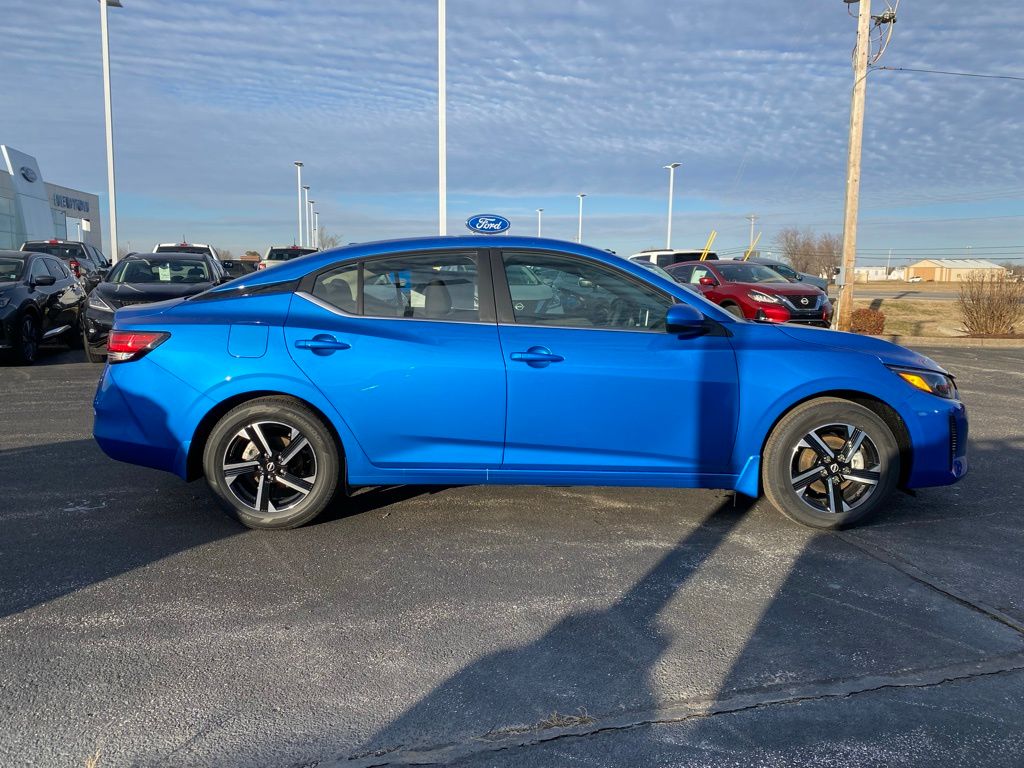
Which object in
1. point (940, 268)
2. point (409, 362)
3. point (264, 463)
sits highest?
point (940, 268)

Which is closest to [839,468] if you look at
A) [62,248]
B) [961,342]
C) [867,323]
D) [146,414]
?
[146,414]

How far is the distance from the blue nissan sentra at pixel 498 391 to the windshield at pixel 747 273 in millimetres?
12104

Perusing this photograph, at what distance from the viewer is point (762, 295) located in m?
15.2

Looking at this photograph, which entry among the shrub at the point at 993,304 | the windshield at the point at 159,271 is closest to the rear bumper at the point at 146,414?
the windshield at the point at 159,271

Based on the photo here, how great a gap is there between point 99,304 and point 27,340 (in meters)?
1.26

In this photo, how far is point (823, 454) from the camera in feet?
14.8

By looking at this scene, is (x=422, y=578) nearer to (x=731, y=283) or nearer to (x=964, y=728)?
(x=964, y=728)

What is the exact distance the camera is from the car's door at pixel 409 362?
428 cm

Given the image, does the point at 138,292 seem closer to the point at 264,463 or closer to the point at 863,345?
the point at 264,463

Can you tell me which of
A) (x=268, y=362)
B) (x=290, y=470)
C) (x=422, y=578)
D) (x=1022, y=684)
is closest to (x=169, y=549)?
(x=290, y=470)

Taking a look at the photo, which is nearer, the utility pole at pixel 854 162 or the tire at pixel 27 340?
the tire at pixel 27 340

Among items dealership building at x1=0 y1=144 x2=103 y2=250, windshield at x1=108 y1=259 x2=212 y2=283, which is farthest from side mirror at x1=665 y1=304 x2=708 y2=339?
dealership building at x1=0 y1=144 x2=103 y2=250

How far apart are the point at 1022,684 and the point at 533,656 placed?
185 centimetres

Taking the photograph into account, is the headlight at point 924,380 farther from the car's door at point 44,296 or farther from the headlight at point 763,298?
the headlight at point 763,298
